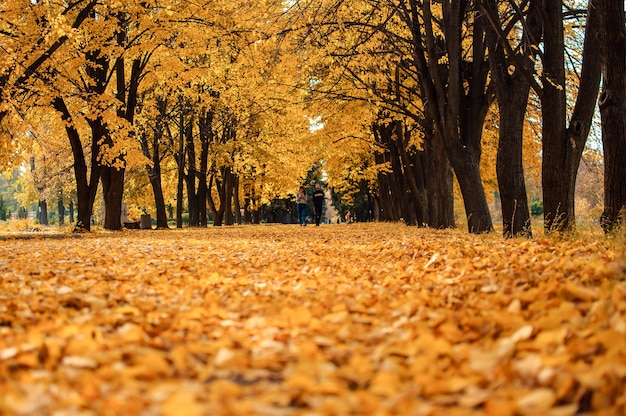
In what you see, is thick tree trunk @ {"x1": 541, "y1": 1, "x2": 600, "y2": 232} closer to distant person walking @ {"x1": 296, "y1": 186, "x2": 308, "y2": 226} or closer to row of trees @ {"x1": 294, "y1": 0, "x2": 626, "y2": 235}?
row of trees @ {"x1": 294, "y1": 0, "x2": 626, "y2": 235}

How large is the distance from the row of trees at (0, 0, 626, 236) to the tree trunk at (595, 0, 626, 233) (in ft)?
0.05

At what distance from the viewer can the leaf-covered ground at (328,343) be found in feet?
7.02

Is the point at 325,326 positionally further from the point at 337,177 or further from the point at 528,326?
the point at 337,177

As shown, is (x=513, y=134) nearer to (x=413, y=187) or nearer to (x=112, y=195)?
(x=413, y=187)

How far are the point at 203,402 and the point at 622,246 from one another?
506 centimetres

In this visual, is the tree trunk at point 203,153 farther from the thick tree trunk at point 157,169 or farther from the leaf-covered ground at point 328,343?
the leaf-covered ground at point 328,343

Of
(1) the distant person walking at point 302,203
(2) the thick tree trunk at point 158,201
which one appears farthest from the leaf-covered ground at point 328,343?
(2) the thick tree trunk at point 158,201

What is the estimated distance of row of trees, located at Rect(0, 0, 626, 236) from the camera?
8.82m

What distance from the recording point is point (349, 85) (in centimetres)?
2142

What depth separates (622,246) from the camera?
19.1 feet

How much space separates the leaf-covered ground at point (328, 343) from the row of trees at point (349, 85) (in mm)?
3872

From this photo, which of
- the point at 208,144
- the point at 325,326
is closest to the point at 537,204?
the point at 208,144

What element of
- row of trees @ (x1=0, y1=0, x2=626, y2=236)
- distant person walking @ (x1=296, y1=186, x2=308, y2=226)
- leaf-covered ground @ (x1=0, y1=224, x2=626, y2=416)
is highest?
row of trees @ (x1=0, y1=0, x2=626, y2=236)

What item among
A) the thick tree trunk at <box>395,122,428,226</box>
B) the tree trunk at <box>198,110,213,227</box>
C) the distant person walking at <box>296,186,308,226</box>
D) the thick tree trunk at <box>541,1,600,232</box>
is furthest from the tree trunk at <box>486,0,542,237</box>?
the tree trunk at <box>198,110,213,227</box>
